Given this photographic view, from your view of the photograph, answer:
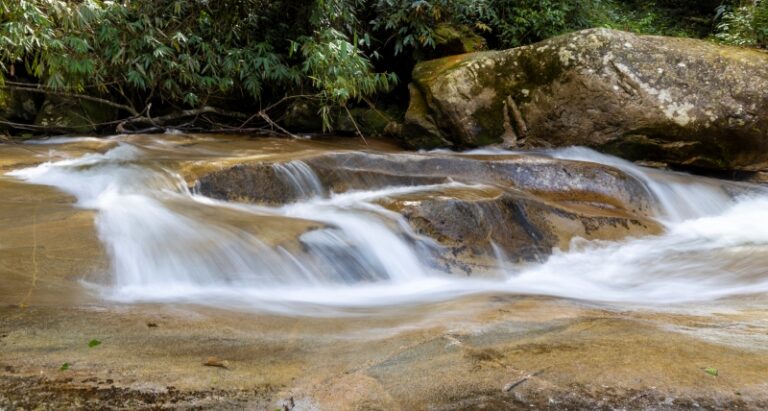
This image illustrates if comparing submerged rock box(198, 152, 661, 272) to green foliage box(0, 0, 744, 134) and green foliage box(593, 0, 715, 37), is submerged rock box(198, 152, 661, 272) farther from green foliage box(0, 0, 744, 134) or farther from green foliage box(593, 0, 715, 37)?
green foliage box(593, 0, 715, 37)

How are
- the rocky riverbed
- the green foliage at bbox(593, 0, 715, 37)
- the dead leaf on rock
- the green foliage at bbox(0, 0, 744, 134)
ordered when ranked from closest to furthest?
the rocky riverbed → the dead leaf on rock → the green foliage at bbox(0, 0, 744, 134) → the green foliage at bbox(593, 0, 715, 37)

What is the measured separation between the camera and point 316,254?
167 inches

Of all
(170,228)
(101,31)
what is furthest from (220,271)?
(101,31)

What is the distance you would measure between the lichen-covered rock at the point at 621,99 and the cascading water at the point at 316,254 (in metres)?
1.85

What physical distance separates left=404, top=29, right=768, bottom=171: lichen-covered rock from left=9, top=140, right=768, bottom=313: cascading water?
6.08 ft

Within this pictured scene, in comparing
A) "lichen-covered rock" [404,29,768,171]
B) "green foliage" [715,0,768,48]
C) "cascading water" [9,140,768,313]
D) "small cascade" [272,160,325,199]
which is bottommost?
"cascading water" [9,140,768,313]

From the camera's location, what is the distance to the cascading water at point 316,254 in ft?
12.4

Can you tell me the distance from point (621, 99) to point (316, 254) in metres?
5.10

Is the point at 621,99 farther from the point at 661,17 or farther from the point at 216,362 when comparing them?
the point at 661,17

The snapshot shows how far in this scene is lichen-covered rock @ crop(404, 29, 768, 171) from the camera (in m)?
7.30

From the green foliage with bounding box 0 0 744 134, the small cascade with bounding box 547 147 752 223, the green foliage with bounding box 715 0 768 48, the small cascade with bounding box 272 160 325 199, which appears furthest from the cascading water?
the green foliage with bounding box 715 0 768 48

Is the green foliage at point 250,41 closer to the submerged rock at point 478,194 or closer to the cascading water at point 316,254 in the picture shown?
the cascading water at point 316,254

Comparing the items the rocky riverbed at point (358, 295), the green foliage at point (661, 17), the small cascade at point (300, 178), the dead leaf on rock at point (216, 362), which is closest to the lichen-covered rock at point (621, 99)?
the rocky riverbed at point (358, 295)

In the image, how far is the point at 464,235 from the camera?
15.5 ft
